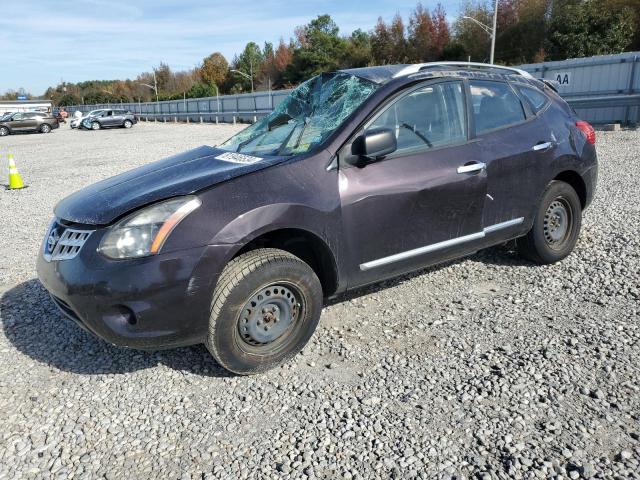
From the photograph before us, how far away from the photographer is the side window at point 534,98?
443 cm

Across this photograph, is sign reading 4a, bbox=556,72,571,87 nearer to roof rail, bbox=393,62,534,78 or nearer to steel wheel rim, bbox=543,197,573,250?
steel wheel rim, bbox=543,197,573,250

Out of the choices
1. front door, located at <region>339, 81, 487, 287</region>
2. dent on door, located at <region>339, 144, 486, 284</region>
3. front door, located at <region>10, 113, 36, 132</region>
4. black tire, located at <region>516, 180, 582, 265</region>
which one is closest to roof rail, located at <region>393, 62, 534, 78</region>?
front door, located at <region>339, 81, 487, 287</region>

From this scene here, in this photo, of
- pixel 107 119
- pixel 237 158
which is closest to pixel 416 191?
pixel 237 158

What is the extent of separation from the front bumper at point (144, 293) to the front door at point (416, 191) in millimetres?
949

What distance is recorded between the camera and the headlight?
2.73 meters

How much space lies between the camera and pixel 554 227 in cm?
464

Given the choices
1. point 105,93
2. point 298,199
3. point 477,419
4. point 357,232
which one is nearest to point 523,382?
point 477,419

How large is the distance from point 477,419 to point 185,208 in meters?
1.92

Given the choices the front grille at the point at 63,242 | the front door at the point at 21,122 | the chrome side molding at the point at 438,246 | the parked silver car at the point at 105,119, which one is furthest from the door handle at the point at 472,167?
the parked silver car at the point at 105,119

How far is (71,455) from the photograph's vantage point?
253 centimetres

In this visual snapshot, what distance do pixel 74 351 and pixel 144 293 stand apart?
4.21 feet

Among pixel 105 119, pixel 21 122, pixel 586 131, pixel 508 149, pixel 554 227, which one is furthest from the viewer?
pixel 105 119

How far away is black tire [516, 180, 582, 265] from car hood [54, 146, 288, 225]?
2.47 metres

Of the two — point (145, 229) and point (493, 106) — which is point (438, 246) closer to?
point (493, 106)
